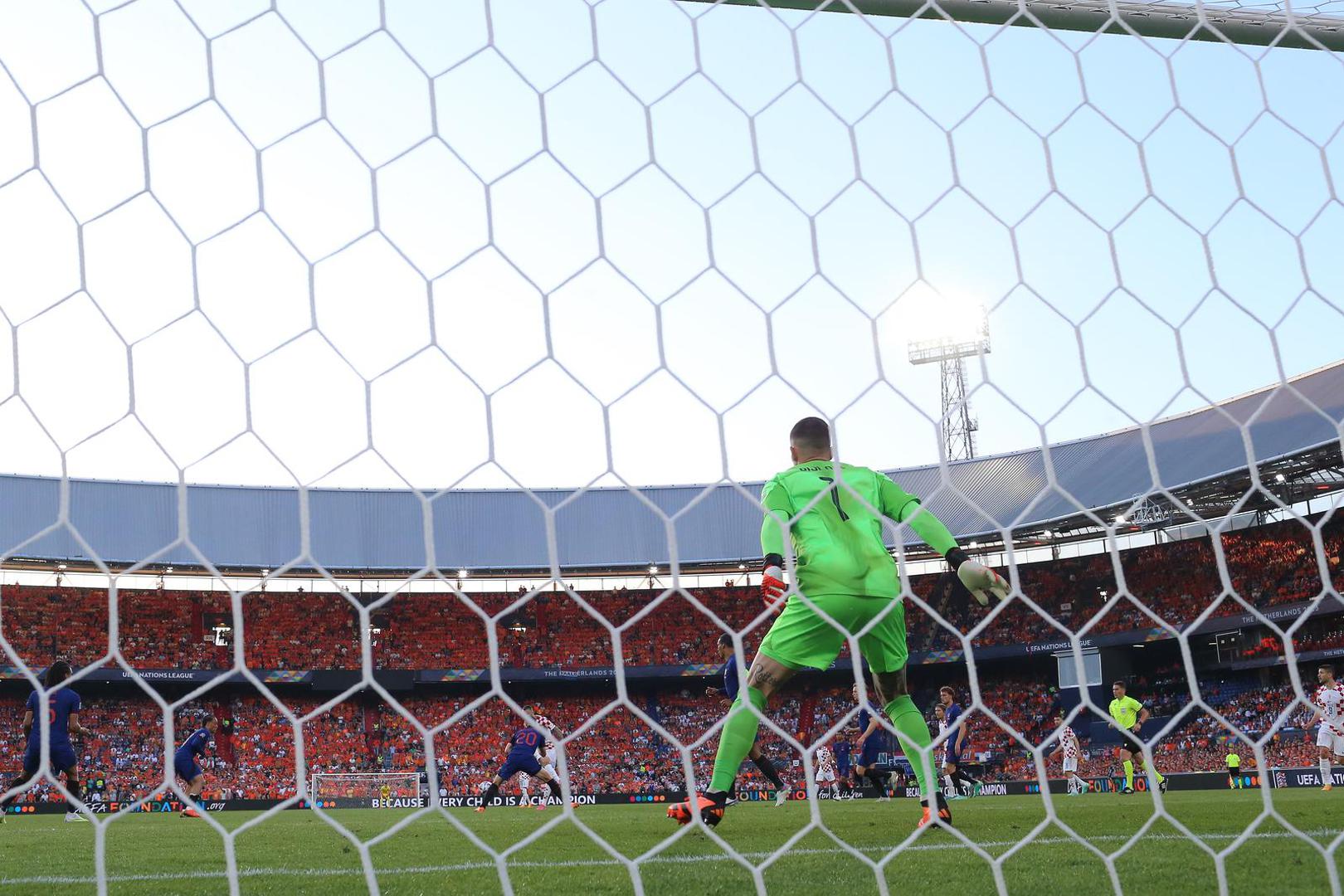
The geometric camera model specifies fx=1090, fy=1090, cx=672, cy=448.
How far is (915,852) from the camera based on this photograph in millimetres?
3754

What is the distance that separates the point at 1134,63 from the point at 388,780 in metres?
22.8

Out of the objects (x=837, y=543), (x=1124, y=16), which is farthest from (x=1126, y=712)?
(x=1124, y=16)

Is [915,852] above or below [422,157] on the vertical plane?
below

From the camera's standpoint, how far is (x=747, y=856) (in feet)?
12.9

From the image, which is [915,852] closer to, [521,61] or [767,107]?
[767,107]

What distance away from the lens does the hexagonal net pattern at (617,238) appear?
2482 millimetres

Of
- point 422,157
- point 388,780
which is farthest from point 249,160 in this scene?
point 388,780

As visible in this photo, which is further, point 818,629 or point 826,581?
→ point 818,629

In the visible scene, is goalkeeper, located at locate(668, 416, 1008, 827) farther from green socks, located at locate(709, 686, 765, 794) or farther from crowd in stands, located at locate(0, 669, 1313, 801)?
crowd in stands, located at locate(0, 669, 1313, 801)

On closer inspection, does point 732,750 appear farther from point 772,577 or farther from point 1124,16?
point 1124,16

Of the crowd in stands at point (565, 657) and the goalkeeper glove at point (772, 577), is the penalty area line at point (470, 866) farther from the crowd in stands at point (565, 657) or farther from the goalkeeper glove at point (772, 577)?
the crowd in stands at point (565, 657)

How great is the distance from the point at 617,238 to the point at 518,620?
27.0 metres

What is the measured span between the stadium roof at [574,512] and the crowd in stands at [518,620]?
3.34ft

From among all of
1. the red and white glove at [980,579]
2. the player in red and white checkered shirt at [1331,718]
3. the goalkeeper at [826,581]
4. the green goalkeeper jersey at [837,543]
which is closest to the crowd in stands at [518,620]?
the player in red and white checkered shirt at [1331,718]
